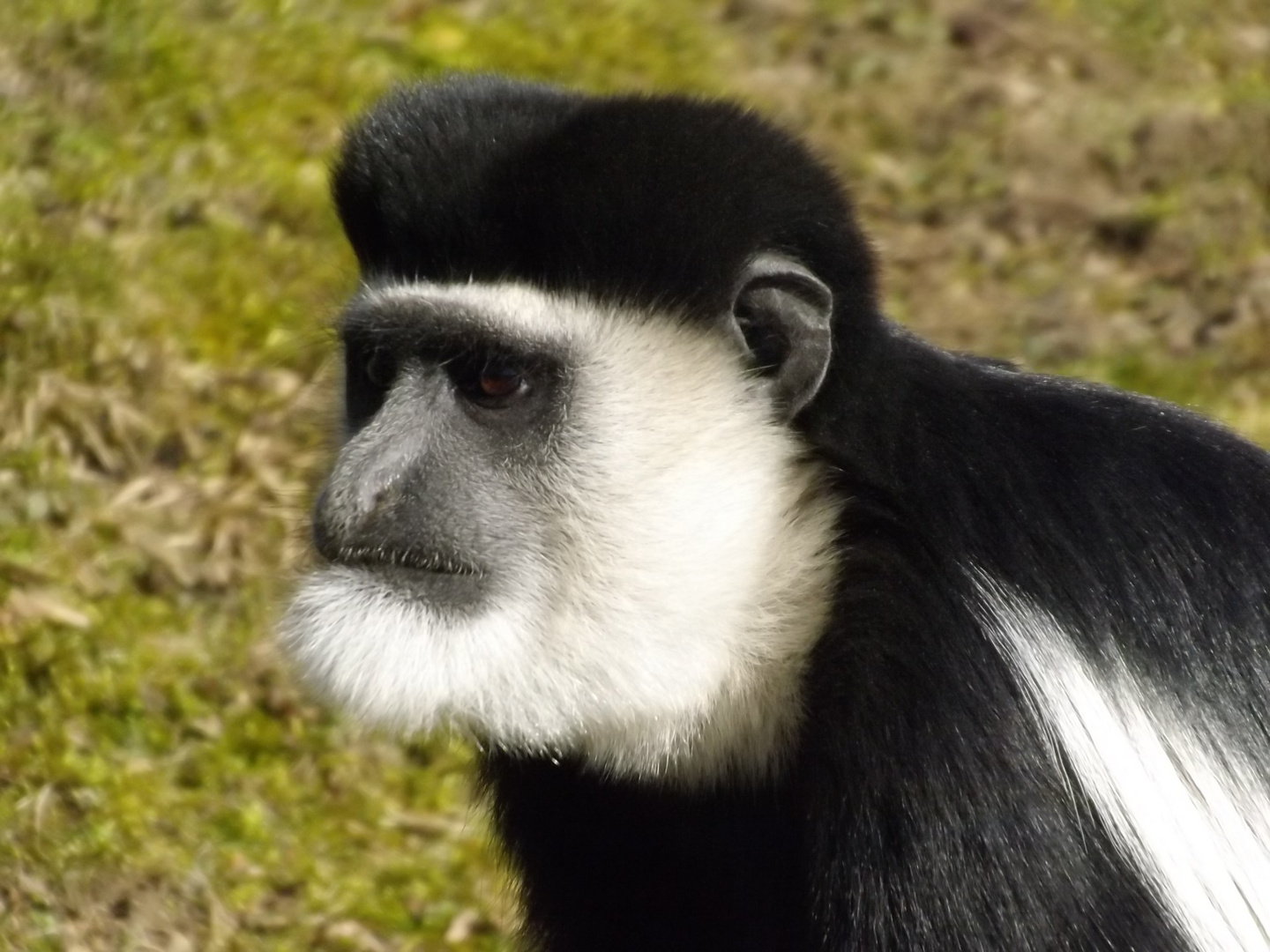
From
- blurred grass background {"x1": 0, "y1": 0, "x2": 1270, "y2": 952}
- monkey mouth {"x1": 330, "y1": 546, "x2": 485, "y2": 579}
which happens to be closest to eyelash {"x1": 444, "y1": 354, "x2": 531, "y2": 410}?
monkey mouth {"x1": 330, "y1": 546, "x2": 485, "y2": 579}

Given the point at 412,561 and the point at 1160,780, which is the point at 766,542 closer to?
the point at 412,561

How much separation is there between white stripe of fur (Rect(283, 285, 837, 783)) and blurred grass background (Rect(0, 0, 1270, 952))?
0.69m

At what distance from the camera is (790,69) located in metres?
5.75

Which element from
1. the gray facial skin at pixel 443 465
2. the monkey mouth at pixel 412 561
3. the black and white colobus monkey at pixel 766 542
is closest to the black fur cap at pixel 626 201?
the black and white colobus monkey at pixel 766 542

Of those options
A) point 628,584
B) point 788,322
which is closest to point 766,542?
point 628,584

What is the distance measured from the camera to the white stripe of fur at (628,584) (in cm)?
240

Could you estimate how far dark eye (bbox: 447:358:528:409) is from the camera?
248 cm

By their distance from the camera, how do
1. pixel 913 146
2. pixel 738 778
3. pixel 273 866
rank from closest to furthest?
pixel 738 778 → pixel 273 866 → pixel 913 146

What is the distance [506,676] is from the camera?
2404mm

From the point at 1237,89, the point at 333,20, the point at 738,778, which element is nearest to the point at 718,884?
the point at 738,778

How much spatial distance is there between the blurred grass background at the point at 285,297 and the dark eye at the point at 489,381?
2.02ft

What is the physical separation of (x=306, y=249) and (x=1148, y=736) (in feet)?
9.23

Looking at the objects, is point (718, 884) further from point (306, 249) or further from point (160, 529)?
point (306, 249)

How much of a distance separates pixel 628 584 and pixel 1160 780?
73cm
